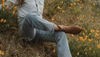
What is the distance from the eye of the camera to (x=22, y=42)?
8.87 ft

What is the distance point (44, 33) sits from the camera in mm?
2695

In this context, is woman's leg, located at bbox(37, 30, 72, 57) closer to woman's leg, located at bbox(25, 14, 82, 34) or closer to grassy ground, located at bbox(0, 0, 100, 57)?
woman's leg, located at bbox(25, 14, 82, 34)

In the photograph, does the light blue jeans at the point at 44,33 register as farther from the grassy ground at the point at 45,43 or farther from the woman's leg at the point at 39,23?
the grassy ground at the point at 45,43

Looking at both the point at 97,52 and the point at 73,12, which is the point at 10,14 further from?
the point at 73,12

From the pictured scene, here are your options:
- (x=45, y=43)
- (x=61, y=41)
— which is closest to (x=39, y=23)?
(x=61, y=41)

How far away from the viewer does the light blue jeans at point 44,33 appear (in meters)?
2.32

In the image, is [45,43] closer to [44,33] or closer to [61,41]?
[44,33]

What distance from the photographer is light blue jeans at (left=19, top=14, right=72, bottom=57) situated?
2322mm

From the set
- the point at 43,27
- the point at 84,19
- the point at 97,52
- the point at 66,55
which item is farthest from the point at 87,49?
the point at 84,19

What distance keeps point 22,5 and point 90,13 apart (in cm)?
258

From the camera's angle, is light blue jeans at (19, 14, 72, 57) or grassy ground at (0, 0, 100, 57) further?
grassy ground at (0, 0, 100, 57)

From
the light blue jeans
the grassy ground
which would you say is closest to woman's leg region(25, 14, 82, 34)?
the light blue jeans

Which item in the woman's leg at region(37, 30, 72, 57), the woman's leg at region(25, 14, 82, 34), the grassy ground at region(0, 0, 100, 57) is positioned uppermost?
the woman's leg at region(25, 14, 82, 34)

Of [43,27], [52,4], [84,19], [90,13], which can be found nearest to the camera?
[43,27]
